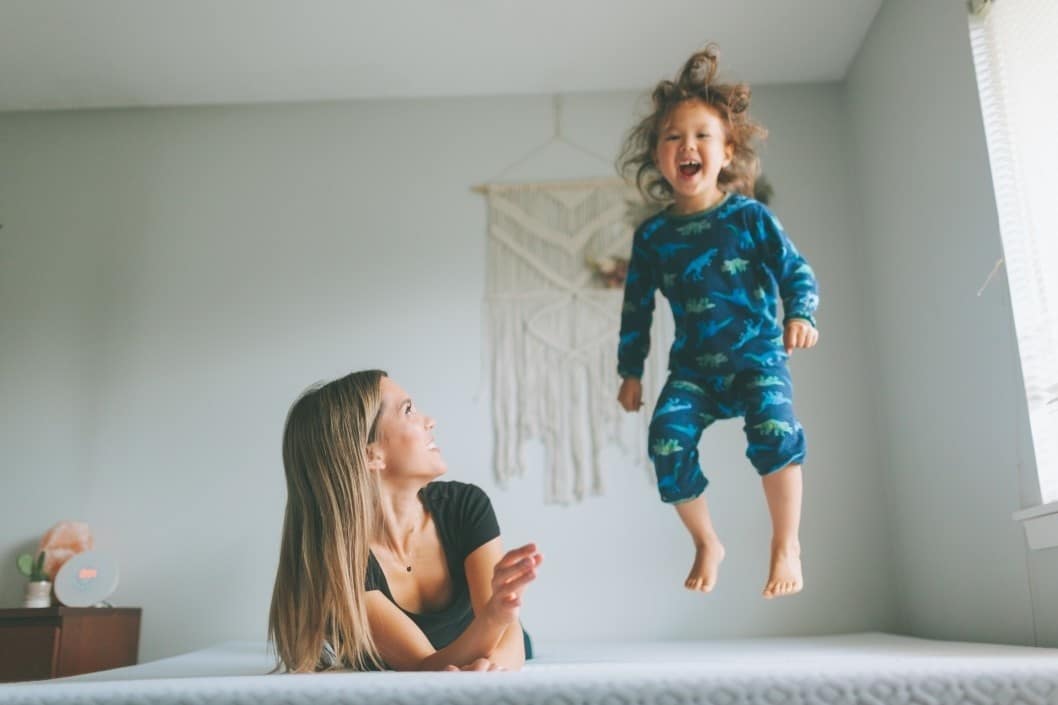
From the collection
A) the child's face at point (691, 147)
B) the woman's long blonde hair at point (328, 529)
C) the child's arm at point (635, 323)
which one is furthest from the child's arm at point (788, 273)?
the woman's long blonde hair at point (328, 529)

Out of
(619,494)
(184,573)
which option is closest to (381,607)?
(619,494)

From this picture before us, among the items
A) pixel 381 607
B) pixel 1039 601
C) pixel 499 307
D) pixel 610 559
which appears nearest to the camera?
pixel 381 607

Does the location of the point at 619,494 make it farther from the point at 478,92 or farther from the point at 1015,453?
the point at 478,92

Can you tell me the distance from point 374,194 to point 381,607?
2.35 meters

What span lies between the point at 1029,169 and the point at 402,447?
1733 millimetres

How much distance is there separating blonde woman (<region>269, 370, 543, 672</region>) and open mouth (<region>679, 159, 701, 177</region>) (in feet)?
2.04

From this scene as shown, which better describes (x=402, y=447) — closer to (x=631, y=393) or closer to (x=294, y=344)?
(x=631, y=393)

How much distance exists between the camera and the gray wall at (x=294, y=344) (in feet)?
10.4

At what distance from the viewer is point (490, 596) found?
159 centimetres

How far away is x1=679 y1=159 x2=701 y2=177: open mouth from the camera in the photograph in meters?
1.50

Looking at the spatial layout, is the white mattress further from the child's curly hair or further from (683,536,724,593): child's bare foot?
the child's curly hair

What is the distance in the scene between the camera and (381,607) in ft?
4.91

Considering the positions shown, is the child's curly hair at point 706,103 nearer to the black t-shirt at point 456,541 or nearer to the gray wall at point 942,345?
the black t-shirt at point 456,541

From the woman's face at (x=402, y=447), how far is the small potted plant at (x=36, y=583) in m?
1.98
